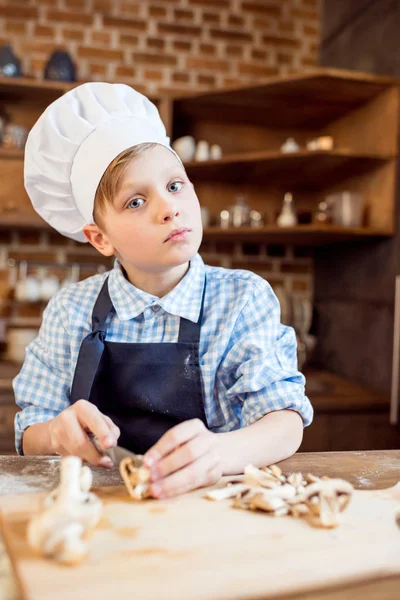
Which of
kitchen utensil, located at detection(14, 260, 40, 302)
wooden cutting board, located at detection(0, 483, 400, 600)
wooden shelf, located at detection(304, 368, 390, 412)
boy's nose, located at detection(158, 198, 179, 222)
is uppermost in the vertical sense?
boy's nose, located at detection(158, 198, 179, 222)

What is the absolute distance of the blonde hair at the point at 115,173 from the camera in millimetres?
1028

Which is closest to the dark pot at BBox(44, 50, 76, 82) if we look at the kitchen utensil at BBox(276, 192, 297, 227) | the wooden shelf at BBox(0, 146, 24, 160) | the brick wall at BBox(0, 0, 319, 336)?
the brick wall at BBox(0, 0, 319, 336)

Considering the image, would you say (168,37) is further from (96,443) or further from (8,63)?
(96,443)

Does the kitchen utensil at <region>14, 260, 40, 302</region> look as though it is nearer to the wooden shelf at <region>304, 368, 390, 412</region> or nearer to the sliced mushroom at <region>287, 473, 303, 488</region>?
the wooden shelf at <region>304, 368, 390, 412</region>

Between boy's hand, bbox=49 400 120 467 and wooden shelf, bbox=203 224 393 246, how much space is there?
5.34 feet

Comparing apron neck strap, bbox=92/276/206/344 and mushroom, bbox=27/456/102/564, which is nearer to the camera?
mushroom, bbox=27/456/102/564

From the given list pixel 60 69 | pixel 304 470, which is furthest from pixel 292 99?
pixel 304 470

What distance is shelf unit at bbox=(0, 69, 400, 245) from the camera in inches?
89.5

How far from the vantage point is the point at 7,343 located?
2.63 metres

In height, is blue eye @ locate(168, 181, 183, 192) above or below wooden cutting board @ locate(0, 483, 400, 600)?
above

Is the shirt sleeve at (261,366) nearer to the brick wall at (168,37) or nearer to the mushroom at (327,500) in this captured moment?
the mushroom at (327,500)

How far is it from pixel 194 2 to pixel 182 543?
9.41ft

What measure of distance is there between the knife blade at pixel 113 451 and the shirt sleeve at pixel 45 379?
26 centimetres

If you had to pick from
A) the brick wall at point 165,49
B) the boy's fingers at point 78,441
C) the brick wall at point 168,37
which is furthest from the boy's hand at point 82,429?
the brick wall at point 168,37
